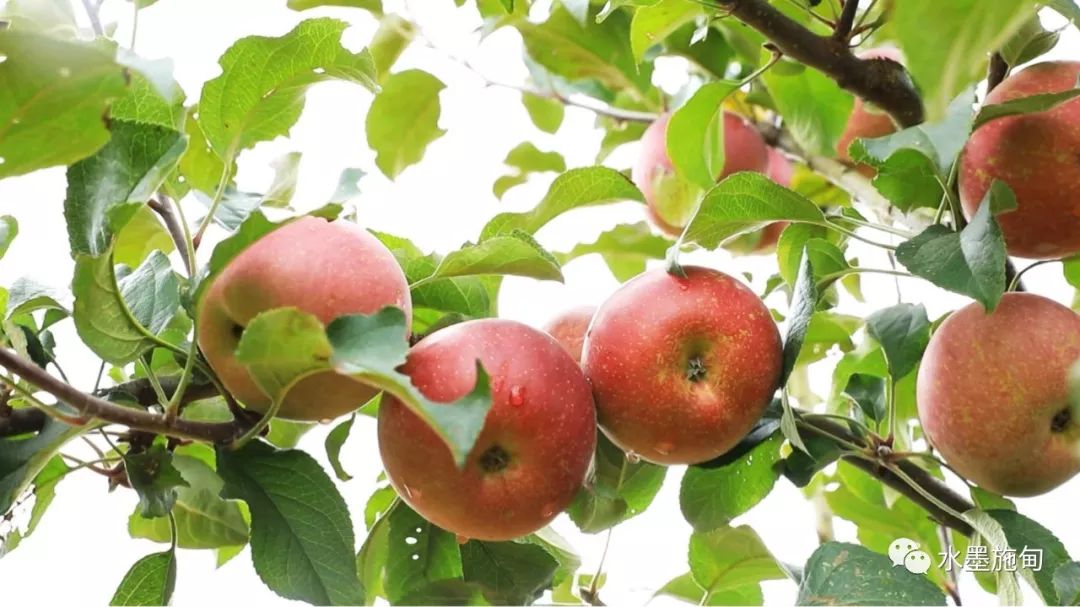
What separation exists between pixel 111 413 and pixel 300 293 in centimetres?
12

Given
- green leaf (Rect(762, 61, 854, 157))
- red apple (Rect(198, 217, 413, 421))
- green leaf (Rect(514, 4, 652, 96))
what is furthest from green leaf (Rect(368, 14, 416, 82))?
red apple (Rect(198, 217, 413, 421))

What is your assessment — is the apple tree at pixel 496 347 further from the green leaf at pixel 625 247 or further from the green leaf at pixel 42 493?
the green leaf at pixel 625 247

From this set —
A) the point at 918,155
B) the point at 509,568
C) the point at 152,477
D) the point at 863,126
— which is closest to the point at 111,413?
the point at 152,477

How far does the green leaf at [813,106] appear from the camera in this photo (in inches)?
44.7

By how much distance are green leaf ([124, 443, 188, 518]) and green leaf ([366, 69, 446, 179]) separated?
662 mm

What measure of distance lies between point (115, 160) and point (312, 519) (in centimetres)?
25

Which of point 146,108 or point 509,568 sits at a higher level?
point 146,108

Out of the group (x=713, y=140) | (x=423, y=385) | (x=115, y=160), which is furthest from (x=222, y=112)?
(x=713, y=140)

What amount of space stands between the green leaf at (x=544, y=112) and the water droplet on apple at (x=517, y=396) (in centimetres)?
87

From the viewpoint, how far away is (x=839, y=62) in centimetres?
80

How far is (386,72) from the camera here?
1.28 meters

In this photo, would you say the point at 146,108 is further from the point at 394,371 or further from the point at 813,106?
the point at 813,106

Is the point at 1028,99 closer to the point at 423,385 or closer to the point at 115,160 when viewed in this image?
the point at 423,385

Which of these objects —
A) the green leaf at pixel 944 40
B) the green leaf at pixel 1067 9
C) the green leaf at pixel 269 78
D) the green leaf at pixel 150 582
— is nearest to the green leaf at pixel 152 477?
the green leaf at pixel 150 582
